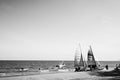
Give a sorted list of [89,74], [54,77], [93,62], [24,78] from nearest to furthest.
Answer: [24,78]
[54,77]
[89,74]
[93,62]

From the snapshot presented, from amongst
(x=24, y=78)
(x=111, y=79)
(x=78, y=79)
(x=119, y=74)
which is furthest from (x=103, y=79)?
(x=24, y=78)

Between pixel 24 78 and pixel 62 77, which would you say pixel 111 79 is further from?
pixel 24 78

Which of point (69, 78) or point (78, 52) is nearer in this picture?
point (69, 78)

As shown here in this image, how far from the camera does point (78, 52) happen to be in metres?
55.3

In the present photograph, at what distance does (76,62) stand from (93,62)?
19.1 ft

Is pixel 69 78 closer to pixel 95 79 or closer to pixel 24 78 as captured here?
pixel 95 79

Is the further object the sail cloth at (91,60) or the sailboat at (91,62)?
the sail cloth at (91,60)

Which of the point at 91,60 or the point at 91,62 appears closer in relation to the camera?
the point at 91,62

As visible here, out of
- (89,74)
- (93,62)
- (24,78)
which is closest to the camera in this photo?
(24,78)

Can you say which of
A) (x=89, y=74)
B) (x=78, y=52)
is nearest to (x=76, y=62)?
(x=78, y=52)

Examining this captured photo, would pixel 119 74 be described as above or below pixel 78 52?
below

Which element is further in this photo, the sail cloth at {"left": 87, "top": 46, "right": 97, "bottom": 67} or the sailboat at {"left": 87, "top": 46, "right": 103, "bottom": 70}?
the sail cloth at {"left": 87, "top": 46, "right": 97, "bottom": 67}

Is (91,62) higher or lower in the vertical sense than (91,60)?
lower

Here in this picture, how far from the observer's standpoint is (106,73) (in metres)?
42.0
